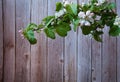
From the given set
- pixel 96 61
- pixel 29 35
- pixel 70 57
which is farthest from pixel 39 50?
pixel 29 35

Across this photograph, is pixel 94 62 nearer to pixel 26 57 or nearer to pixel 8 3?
pixel 26 57

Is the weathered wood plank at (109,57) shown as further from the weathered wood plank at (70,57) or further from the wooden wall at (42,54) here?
the weathered wood plank at (70,57)

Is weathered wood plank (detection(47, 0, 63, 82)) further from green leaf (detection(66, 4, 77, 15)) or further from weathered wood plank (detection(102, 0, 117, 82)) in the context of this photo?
green leaf (detection(66, 4, 77, 15))

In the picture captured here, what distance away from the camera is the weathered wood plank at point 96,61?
181 cm

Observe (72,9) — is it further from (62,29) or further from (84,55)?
(84,55)

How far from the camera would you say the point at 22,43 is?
1.86 metres

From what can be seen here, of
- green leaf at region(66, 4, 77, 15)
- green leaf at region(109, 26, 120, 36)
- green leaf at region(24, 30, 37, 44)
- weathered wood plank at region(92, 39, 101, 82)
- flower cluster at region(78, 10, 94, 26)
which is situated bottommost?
weathered wood plank at region(92, 39, 101, 82)

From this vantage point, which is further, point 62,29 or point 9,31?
point 9,31

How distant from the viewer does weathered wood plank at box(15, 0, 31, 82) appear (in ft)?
6.09

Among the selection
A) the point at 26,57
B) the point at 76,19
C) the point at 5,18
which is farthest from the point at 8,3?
the point at 76,19

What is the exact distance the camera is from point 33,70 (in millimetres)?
1869

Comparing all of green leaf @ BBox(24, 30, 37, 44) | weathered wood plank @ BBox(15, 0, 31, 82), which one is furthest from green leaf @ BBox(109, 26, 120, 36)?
weathered wood plank @ BBox(15, 0, 31, 82)

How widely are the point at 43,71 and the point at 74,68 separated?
0.75 ft

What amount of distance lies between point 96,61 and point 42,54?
1.30 ft
